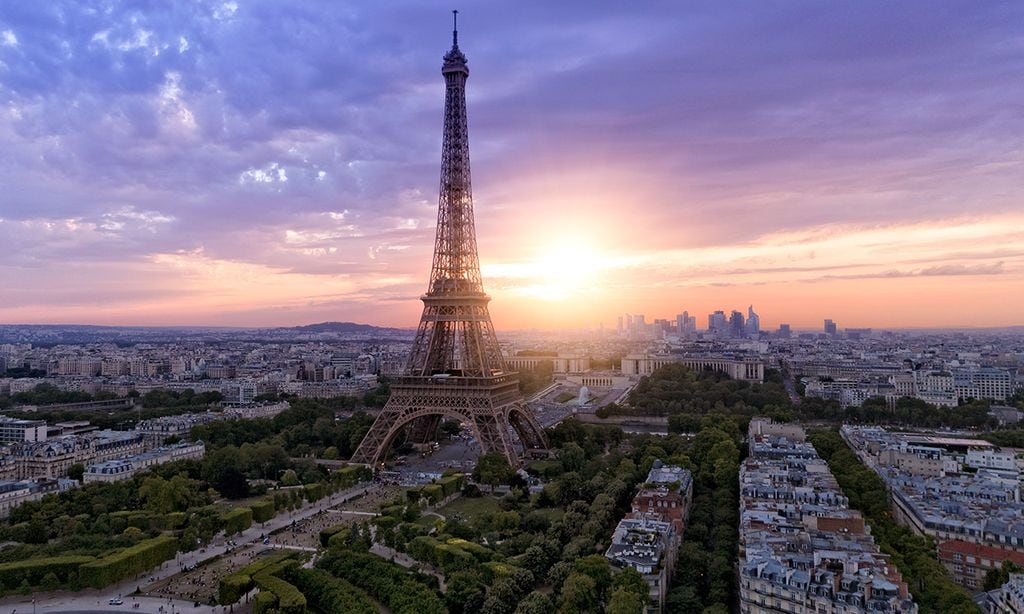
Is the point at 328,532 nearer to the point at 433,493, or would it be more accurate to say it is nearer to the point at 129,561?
the point at 433,493

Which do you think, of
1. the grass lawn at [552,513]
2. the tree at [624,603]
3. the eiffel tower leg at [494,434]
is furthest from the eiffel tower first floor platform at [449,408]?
the tree at [624,603]

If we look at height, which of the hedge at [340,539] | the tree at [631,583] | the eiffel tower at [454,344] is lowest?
the hedge at [340,539]

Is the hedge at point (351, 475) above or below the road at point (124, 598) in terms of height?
above

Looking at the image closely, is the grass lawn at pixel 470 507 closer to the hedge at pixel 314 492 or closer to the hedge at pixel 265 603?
the hedge at pixel 314 492

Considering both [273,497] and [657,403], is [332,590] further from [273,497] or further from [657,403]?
[657,403]

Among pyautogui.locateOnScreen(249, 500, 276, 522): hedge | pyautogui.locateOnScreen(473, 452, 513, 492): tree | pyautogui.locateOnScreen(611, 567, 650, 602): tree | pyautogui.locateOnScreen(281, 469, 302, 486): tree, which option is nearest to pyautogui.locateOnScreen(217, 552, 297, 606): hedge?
pyautogui.locateOnScreen(249, 500, 276, 522): hedge
